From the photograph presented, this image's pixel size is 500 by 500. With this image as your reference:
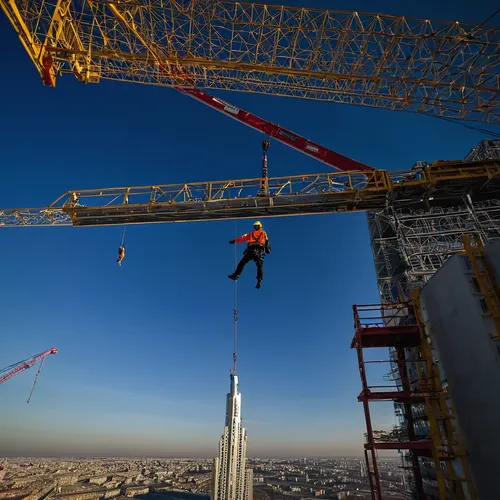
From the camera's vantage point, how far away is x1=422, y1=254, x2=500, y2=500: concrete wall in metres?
8.98

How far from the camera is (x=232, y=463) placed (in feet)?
210

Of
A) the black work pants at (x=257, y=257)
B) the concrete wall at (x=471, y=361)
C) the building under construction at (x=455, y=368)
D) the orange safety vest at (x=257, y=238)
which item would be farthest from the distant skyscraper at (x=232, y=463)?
the concrete wall at (x=471, y=361)

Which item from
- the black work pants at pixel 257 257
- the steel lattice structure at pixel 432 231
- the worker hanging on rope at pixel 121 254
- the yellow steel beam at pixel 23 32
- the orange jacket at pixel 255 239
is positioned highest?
the yellow steel beam at pixel 23 32

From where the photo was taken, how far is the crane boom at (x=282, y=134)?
2490 cm

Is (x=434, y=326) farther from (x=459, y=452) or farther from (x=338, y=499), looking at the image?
(x=338, y=499)

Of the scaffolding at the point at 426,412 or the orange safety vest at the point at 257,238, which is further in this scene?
the orange safety vest at the point at 257,238

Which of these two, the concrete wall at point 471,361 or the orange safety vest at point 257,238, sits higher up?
the orange safety vest at point 257,238

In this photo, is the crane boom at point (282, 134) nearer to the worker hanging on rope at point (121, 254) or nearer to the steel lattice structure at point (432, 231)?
the steel lattice structure at point (432, 231)

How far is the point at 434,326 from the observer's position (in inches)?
481

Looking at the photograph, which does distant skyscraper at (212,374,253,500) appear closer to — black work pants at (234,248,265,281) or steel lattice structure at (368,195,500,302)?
steel lattice structure at (368,195,500,302)

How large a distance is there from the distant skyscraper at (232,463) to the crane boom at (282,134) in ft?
152

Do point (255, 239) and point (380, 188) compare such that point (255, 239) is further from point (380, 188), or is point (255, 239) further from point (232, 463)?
point (232, 463)

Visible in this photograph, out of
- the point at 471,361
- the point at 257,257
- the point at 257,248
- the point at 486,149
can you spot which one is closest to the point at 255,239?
the point at 257,248

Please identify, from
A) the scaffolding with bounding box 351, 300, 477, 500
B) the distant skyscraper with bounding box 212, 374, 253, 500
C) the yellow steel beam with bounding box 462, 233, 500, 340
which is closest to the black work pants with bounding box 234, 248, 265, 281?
the scaffolding with bounding box 351, 300, 477, 500
